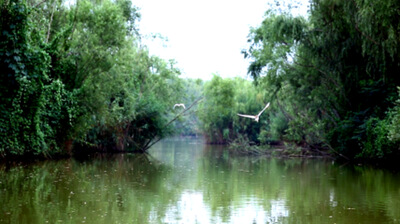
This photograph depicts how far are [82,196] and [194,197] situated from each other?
2557mm

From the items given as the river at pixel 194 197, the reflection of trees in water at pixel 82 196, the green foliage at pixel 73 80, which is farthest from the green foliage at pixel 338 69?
the reflection of trees in water at pixel 82 196

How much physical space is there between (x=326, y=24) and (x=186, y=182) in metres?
10.5

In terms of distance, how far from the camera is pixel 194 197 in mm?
11898

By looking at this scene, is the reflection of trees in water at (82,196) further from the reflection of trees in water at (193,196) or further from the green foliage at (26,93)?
the green foliage at (26,93)

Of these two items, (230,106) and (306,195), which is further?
(230,106)

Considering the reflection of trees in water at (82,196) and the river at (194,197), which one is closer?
the reflection of trees in water at (82,196)

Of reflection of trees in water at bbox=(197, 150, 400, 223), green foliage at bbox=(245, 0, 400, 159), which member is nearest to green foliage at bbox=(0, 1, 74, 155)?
reflection of trees in water at bbox=(197, 150, 400, 223)

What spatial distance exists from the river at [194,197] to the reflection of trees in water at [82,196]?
0.05 ft

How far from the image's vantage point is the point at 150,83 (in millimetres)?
35906

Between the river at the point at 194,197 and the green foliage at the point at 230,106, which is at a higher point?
the green foliage at the point at 230,106

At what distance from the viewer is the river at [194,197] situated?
9.06 m

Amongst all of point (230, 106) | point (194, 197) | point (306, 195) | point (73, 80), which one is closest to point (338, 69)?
point (306, 195)

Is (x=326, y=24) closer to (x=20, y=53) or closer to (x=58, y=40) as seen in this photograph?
(x=58, y=40)

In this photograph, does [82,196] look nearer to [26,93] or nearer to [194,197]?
[194,197]
